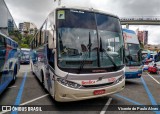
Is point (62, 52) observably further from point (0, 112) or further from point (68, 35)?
point (0, 112)

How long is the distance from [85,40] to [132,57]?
6099mm

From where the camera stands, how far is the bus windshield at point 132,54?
11058mm

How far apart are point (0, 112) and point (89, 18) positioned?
409cm

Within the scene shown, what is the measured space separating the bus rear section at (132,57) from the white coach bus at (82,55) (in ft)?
15.2

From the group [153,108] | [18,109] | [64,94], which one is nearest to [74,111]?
[64,94]

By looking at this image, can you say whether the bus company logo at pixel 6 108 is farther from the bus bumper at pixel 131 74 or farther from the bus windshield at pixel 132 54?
the bus windshield at pixel 132 54

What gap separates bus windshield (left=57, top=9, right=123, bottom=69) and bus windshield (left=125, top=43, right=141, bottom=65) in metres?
4.78

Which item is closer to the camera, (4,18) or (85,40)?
(85,40)

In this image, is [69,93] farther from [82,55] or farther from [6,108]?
[6,108]

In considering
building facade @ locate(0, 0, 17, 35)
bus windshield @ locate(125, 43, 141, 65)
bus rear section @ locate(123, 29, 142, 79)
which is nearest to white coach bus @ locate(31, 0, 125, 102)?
building facade @ locate(0, 0, 17, 35)

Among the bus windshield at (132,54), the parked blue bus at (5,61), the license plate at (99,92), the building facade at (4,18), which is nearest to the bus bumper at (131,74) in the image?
the bus windshield at (132,54)

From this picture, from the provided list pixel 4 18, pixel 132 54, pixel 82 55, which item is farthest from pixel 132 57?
pixel 4 18

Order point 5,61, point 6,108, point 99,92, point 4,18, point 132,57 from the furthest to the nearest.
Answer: point 132,57 → point 4,18 → point 5,61 → point 6,108 → point 99,92

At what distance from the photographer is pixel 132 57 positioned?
1116 cm
